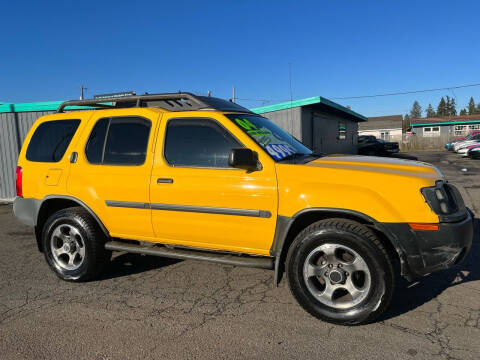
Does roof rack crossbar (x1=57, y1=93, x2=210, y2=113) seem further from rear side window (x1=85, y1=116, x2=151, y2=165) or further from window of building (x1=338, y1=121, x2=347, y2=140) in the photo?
window of building (x1=338, y1=121, x2=347, y2=140)

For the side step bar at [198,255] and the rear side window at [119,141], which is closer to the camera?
the side step bar at [198,255]

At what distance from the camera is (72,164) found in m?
4.06

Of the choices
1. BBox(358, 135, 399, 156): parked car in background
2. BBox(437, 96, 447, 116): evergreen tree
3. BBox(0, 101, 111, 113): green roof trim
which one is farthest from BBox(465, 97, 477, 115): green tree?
BBox(0, 101, 111, 113): green roof trim

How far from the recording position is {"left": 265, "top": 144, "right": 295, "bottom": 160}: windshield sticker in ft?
11.1

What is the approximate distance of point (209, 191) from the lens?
336 cm

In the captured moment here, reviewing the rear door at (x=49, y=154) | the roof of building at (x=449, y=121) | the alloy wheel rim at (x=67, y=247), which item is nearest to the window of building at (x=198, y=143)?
the rear door at (x=49, y=154)

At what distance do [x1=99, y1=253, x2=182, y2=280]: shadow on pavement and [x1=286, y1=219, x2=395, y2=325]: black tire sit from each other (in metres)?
2.14

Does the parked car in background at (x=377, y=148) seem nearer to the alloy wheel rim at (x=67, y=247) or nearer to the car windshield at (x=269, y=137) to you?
the car windshield at (x=269, y=137)

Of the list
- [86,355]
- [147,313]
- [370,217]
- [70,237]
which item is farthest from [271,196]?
[70,237]

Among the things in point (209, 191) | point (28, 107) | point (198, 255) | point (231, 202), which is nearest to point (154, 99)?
point (209, 191)

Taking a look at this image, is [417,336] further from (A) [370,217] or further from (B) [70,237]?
(B) [70,237]

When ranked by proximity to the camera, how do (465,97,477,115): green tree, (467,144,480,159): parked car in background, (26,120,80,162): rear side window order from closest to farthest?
(26,120,80,162): rear side window, (467,144,480,159): parked car in background, (465,97,477,115): green tree

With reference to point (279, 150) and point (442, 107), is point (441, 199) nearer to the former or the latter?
point (279, 150)

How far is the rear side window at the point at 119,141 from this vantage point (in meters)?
3.79
